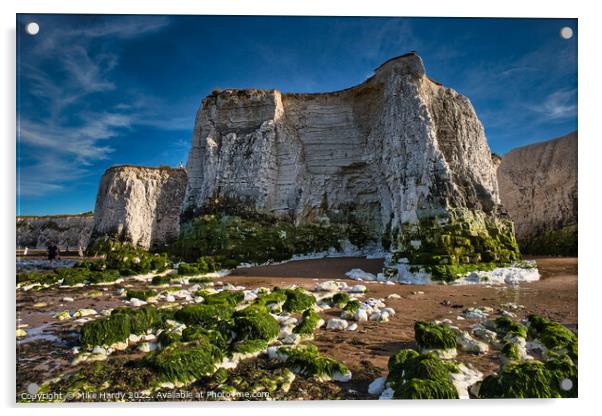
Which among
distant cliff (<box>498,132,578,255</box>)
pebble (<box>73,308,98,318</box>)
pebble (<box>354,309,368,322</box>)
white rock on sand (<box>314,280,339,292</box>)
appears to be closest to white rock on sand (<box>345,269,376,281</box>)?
white rock on sand (<box>314,280,339,292</box>)

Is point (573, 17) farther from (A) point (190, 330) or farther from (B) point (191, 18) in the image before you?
(A) point (190, 330)

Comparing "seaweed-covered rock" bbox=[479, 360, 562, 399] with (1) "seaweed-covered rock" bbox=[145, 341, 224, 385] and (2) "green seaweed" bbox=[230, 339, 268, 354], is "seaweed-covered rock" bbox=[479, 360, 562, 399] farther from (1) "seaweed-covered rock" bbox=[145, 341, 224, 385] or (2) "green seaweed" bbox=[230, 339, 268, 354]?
(1) "seaweed-covered rock" bbox=[145, 341, 224, 385]

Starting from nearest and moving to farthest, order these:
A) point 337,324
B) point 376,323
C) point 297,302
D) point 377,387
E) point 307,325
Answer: point 377,387 → point 307,325 → point 337,324 → point 376,323 → point 297,302

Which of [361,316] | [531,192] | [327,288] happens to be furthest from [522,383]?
[531,192]

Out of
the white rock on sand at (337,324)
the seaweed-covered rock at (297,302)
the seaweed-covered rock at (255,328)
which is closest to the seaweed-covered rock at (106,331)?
the seaweed-covered rock at (255,328)

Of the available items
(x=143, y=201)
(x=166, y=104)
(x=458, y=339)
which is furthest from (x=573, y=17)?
(x=143, y=201)

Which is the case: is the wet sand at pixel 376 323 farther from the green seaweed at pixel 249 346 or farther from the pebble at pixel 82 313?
the green seaweed at pixel 249 346

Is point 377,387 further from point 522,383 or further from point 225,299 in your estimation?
point 225,299
